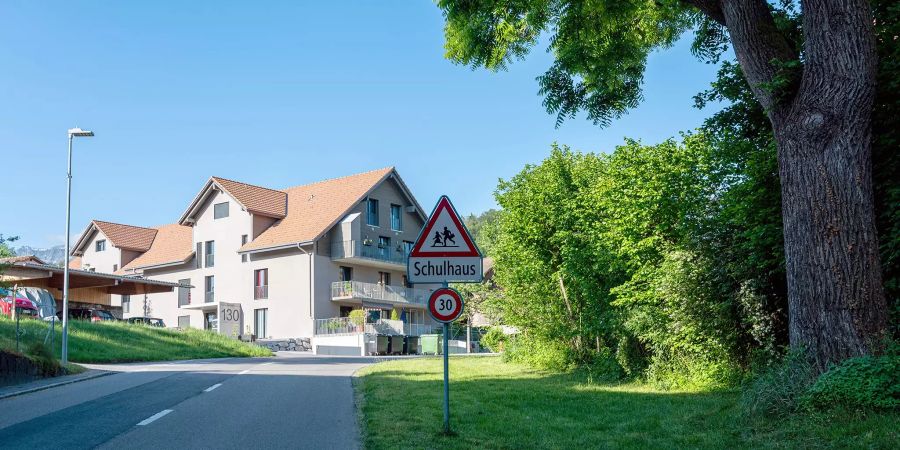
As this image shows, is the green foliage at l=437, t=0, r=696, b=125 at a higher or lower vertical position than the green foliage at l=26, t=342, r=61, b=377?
higher

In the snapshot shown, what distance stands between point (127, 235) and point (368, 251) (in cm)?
2455

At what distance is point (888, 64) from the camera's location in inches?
357

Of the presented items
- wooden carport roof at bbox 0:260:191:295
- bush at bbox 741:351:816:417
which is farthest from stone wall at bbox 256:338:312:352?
bush at bbox 741:351:816:417

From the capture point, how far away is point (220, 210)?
5466 centimetres

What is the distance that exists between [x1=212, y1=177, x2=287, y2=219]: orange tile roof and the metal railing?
9.45 m

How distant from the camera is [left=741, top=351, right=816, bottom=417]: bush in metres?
8.30

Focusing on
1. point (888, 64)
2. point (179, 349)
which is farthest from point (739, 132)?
point (179, 349)

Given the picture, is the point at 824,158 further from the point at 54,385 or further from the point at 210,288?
the point at 210,288

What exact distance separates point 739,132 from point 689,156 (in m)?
1.80

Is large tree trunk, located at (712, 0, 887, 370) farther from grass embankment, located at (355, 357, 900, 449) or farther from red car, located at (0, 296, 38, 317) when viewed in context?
red car, located at (0, 296, 38, 317)

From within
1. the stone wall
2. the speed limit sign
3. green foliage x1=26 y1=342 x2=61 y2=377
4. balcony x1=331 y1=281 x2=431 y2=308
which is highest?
balcony x1=331 y1=281 x2=431 y2=308

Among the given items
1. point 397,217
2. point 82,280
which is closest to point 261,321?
point 397,217

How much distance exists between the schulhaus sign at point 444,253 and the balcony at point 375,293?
40293 millimetres

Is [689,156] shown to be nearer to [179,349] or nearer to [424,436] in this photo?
[424,436]
